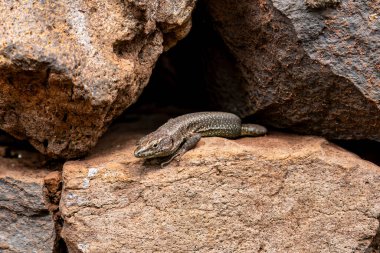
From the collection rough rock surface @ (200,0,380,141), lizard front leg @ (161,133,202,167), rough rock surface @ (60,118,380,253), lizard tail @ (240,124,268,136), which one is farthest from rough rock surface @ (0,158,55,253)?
rough rock surface @ (200,0,380,141)

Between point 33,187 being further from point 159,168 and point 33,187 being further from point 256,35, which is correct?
point 256,35

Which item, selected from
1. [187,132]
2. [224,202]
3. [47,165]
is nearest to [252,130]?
[187,132]

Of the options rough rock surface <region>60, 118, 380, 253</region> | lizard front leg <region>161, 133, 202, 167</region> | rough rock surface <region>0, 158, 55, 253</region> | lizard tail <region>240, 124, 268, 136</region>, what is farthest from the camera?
lizard tail <region>240, 124, 268, 136</region>

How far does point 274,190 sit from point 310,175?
16.9 inches

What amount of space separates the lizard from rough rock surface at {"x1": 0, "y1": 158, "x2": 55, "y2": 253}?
3.65ft

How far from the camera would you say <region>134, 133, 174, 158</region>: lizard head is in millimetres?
5082

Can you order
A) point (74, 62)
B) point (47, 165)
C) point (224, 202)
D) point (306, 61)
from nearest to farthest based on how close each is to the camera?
point (74, 62)
point (224, 202)
point (306, 61)
point (47, 165)

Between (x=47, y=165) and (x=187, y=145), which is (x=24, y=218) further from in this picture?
(x=187, y=145)

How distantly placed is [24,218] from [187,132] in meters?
1.96

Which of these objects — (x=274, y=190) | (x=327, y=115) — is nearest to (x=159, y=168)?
(x=274, y=190)

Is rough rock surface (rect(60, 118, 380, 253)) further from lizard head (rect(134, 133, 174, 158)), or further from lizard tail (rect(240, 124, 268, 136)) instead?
lizard tail (rect(240, 124, 268, 136))

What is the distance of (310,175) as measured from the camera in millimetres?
5250

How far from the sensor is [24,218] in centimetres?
511

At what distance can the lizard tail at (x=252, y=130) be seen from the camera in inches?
248
